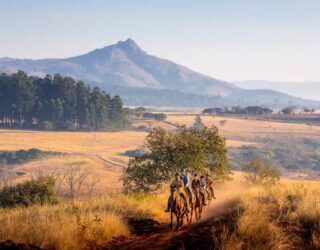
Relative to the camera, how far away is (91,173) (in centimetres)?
7594

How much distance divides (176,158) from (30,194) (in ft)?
35.8

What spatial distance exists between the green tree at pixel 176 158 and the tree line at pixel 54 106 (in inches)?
3785

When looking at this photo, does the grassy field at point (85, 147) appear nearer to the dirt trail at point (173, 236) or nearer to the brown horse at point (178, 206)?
the brown horse at point (178, 206)

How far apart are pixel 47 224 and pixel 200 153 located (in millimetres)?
19715

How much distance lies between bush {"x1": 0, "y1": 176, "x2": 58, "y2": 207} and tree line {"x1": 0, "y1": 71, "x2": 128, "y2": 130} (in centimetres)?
9687

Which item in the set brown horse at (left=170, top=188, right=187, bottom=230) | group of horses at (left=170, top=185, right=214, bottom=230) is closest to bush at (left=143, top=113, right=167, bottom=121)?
group of horses at (left=170, top=185, right=214, bottom=230)

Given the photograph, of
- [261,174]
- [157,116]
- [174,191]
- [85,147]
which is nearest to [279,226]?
[174,191]

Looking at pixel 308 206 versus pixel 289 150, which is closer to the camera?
pixel 308 206

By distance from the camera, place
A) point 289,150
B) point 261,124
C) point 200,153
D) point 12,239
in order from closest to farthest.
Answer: point 12,239 < point 200,153 < point 289,150 < point 261,124

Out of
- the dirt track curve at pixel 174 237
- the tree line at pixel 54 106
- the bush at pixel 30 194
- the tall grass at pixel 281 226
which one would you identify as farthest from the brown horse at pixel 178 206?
the tree line at pixel 54 106

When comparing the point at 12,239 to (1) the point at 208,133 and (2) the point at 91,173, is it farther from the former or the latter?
(2) the point at 91,173

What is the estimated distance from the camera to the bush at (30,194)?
2675cm

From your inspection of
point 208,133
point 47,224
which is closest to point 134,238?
→ point 47,224

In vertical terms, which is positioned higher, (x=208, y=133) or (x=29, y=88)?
(x=29, y=88)
